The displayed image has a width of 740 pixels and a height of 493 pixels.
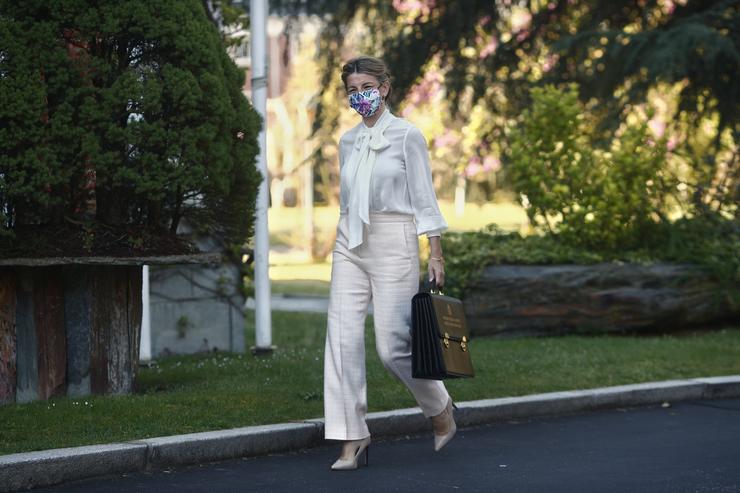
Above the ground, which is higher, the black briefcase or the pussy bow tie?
the pussy bow tie

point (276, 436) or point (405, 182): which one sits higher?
point (405, 182)

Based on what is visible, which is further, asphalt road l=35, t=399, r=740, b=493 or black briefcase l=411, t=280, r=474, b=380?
black briefcase l=411, t=280, r=474, b=380

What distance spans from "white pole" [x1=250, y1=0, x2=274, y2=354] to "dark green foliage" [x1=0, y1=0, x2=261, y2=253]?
2.61 m

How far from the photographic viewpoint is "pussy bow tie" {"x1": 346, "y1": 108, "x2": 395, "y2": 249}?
6.16 meters

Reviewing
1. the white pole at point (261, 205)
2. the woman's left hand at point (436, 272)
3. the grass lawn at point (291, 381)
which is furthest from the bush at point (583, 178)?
the woman's left hand at point (436, 272)

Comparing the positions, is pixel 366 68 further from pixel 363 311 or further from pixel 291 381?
pixel 291 381

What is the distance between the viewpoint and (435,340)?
6070 mm

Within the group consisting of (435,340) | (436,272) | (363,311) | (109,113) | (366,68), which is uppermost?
(366,68)

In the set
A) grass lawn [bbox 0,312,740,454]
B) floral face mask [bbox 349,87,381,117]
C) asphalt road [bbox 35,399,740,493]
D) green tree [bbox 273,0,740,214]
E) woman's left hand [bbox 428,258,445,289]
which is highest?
green tree [bbox 273,0,740,214]

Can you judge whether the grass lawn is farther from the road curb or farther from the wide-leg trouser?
the wide-leg trouser

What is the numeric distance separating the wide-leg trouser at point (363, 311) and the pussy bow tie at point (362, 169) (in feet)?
0.32

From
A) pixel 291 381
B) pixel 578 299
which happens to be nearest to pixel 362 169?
pixel 291 381

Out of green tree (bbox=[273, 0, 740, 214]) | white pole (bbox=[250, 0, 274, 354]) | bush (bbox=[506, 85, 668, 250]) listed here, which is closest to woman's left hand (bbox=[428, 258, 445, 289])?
white pole (bbox=[250, 0, 274, 354])

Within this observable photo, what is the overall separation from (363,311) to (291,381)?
221cm
